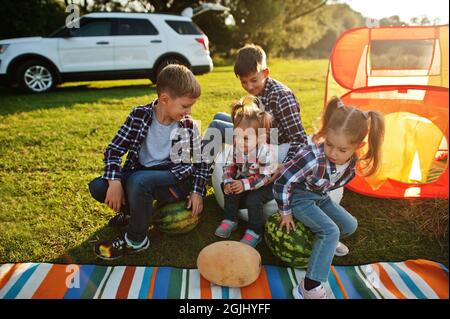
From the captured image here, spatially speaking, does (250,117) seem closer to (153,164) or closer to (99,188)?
(153,164)

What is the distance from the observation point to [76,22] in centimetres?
852

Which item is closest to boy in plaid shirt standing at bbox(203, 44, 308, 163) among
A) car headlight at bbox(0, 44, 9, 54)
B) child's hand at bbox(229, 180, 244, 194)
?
child's hand at bbox(229, 180, 244, 194)

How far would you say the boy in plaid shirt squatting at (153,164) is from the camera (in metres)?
2.48

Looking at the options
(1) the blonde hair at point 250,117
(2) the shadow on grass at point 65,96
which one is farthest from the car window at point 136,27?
(1) the blonde hair at point 250,117

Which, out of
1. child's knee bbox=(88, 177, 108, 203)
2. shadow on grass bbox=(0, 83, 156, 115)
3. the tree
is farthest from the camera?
the tree

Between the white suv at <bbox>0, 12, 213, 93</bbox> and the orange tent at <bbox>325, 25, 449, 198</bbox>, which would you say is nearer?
the orange tent at <bbox>325, 25, 449, 198</bbox>

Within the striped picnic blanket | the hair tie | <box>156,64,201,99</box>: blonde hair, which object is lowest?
the striped picnic blanket

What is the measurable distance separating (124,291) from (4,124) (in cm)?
456

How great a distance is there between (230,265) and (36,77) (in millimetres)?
7721

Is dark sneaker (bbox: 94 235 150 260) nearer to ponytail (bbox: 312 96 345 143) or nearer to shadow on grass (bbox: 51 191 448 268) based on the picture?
shadow on grass (bbox: 51 191 448 268)

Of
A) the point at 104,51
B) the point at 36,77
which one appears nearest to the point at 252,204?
the point at 104,51

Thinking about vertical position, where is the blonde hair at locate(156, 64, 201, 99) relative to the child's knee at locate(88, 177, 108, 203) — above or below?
above

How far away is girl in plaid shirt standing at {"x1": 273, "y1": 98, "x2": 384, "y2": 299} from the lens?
2.14 meters

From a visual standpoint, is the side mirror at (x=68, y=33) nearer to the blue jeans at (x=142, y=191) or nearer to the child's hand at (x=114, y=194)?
the blue jeans at (x=142, y=191)
